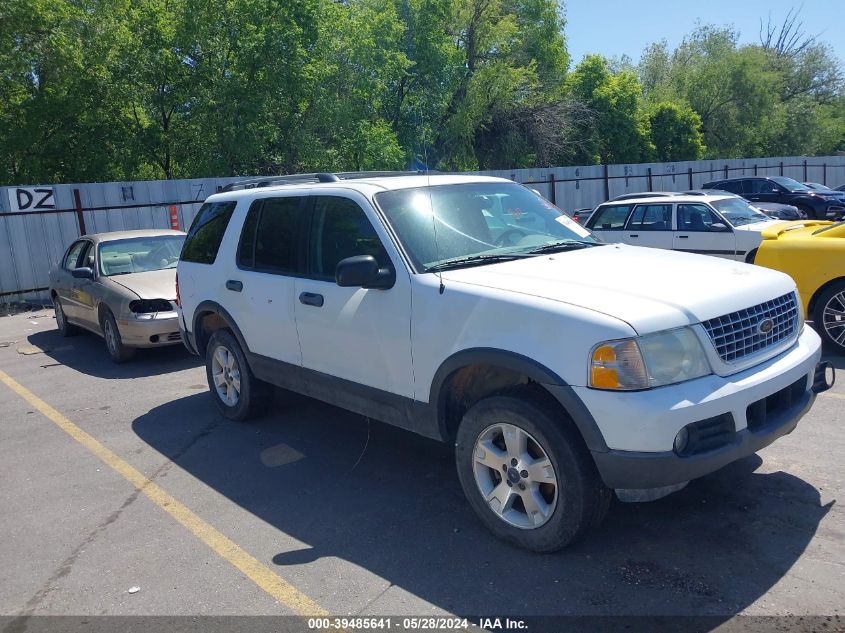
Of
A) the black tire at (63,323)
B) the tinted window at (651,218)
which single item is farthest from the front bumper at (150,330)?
the tinted window at (651,218)

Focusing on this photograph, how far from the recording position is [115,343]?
28.6 feet

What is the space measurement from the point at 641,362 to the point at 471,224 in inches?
67.4

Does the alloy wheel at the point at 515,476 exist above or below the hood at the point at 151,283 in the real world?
below

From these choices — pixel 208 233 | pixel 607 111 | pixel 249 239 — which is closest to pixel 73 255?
pixel 208 233

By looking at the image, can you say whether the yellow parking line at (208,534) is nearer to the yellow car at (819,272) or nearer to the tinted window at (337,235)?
the tinted window at (337,235)

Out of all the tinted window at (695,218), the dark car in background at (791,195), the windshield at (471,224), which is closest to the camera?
the windshield at (471,224)

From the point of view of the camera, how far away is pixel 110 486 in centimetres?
509

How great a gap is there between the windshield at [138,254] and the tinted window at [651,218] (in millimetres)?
7010

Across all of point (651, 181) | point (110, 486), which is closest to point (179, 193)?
point (110, 486)

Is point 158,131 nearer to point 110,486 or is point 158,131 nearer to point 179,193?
point 179,193

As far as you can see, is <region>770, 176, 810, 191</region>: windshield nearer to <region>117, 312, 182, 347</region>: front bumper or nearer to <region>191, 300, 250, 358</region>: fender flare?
<region>117, 312, 182, 347</region>: front bumper

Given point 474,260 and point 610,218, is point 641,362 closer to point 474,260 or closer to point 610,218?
point 474,260

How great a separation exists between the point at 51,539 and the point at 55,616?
3.04ft

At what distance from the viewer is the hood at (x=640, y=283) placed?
3465 mm
